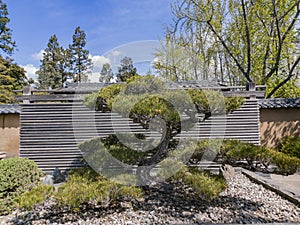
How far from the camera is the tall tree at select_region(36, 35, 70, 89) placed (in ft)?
57.4

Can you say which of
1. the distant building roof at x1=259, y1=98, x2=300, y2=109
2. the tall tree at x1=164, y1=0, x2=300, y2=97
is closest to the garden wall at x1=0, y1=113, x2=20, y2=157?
the tall tree at x1=164, y1=0, x2=300, y2=97

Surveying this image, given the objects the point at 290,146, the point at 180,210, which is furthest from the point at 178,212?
the point at 290,146

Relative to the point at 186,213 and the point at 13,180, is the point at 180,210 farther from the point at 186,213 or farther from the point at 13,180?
the point at 13,180

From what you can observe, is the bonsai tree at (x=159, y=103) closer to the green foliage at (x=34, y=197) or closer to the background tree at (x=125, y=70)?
the green foliage at (x=34, y=197)

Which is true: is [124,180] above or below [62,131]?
below

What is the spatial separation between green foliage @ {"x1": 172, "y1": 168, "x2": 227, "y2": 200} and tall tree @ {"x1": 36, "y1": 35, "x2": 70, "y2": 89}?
17866 mm

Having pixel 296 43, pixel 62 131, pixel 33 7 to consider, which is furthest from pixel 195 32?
pixel 62 131

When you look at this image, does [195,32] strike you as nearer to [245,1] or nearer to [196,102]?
[245,1]

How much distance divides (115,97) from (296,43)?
354 inches

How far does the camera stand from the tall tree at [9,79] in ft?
35.2

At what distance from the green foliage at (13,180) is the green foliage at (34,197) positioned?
847 mm

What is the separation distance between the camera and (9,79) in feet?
37.5

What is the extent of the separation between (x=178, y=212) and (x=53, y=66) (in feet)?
63.1

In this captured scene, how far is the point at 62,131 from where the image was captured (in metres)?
4.27
